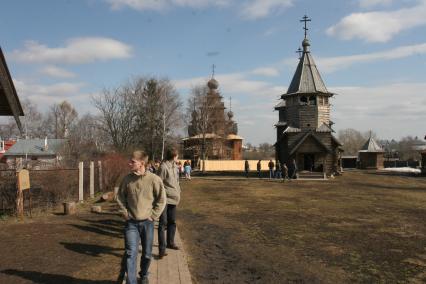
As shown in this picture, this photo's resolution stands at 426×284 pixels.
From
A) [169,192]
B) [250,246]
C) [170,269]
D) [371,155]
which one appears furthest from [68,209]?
[371,155]

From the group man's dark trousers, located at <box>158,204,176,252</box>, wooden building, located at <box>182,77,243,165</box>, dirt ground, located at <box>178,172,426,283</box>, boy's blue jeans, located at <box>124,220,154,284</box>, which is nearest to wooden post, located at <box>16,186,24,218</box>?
dirt ground, located at <box>178,172,426,283</box>

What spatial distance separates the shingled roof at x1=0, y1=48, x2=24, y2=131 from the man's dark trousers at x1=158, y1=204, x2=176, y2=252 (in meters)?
6.25

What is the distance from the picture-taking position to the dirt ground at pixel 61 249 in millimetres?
6520

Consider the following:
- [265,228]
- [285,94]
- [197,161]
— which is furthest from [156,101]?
[265,228]

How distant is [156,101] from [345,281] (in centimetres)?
5007

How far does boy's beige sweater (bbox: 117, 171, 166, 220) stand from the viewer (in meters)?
5.51

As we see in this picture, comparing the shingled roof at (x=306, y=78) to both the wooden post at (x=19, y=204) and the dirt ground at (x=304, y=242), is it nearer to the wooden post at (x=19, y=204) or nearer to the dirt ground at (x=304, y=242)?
the dirt ground at (x=304, y=242)

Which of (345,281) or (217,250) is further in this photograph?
(217,250)

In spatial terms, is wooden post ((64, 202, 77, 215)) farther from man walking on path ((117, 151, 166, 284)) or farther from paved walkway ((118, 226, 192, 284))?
man walking on path ((117, 151, 166, 284))

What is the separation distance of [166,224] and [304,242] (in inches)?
130

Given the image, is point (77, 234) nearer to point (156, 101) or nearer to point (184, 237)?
point (184, 237)

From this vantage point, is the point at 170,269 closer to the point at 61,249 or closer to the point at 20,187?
the point at 61,249

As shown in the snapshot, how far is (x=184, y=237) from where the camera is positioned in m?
10.1

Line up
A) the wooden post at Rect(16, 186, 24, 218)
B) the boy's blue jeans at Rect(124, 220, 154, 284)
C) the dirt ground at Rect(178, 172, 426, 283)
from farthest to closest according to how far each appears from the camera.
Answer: the wooden post at Rect(16, 186, 24, 218) → the dirt ground at Rect(178, 172, 426, 283) → the boy's blue jeans at Rect(124, 220, 154, 284)
